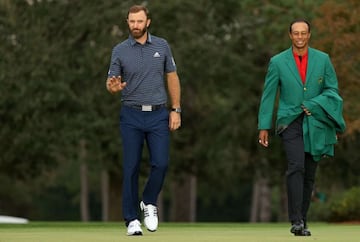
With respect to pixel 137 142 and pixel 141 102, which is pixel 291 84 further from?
pixel 137 142

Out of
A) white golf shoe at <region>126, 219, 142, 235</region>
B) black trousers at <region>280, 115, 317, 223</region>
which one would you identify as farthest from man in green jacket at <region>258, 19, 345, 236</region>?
white golf shoe at <region>126, 219, 142, 235</region>

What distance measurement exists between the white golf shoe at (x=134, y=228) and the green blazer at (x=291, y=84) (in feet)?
5.09

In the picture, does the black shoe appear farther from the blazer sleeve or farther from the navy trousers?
the navy trousers

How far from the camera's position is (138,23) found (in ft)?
41.3

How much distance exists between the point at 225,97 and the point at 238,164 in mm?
3329

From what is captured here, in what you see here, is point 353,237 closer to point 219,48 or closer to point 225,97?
point 219,48

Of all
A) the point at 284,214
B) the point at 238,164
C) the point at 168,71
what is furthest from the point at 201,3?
the point at 168,71

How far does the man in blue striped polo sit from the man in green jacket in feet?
3.30

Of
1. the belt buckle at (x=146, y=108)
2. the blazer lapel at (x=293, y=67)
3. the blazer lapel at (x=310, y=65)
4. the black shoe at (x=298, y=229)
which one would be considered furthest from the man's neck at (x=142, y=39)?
the black shoe at (x=298, y=229)

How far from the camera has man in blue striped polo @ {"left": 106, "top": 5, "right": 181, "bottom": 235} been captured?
503 inches

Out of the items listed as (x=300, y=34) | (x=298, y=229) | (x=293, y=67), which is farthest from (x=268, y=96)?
(x=298, y=229)

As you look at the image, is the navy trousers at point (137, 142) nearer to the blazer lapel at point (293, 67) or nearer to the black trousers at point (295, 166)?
the black trousers at point (295, 166)

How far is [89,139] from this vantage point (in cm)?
3703

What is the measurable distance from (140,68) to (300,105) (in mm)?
1636
